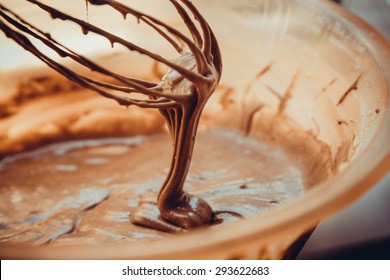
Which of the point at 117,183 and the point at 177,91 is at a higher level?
Answer: the point at 177,91

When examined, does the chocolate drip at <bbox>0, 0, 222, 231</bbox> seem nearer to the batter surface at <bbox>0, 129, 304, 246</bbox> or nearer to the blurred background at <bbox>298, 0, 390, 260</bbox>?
the batter surface at <bbox>0, 129, 304, 246</bbox>

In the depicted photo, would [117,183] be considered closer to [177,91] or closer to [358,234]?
[177,91]

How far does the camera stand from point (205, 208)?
2.12 feet

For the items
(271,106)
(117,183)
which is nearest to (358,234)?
(271,106)

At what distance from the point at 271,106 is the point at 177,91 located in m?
0.26

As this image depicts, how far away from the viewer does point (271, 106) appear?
2.70ft

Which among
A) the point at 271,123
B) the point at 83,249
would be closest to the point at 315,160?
the point at 271,123

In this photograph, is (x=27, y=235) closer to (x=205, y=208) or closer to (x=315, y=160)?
(x=205, y=208)

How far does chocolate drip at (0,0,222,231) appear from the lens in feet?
1.78

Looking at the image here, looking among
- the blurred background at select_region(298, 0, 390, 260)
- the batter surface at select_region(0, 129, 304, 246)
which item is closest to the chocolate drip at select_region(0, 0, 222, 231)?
the batter surface at select_region(0, 129, 304, 246)

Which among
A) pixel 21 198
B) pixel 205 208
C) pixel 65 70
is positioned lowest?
pixel 21 198
